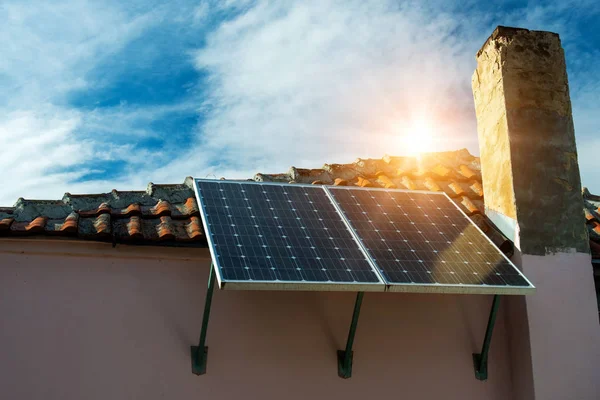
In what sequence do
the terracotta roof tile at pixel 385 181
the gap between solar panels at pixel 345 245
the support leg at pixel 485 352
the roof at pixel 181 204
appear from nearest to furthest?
the gap between solar panels at pixel 345 245 → the roof at pixel 181 204 → the support leg at pixel 485 352 → the terracotta roof tile at pixel 385 181

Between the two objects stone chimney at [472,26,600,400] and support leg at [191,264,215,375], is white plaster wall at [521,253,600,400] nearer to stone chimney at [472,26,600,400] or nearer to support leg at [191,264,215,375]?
stone chimney at [472,26,600,400]

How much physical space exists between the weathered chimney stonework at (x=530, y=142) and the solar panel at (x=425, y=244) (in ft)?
1.71

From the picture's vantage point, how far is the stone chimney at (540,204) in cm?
626

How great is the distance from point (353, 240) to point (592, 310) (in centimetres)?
261

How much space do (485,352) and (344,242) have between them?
1.85m

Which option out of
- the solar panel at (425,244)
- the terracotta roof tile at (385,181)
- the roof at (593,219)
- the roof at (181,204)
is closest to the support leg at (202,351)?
the roof at (181,204)

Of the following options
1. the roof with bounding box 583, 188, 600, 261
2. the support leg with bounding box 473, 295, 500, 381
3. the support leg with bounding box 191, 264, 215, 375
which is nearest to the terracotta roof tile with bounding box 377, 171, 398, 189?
the support leg with bounding box 473, 295, 500, 381

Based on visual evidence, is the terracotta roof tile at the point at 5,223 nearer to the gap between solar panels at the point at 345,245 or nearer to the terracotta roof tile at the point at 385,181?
the gap between solar panels at the point at 345,245

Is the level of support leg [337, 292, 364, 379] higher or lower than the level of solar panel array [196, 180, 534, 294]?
lower

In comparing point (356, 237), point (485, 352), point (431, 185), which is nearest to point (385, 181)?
point (431, 185)

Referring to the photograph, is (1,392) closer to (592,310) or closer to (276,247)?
(276,247)

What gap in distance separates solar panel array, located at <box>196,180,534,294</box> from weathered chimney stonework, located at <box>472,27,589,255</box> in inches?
21.9

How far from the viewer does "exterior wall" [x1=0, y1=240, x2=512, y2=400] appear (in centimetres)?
546

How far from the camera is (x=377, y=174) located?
8.10 meters
